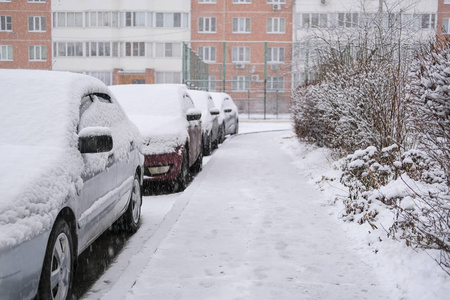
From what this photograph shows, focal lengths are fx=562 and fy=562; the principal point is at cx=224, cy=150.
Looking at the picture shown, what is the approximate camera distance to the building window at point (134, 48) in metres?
54.4

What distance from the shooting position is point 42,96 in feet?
15.6

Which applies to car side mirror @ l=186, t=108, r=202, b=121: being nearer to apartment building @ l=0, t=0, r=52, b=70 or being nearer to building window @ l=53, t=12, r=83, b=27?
building window @ l=53, t=12, r=83, b=27

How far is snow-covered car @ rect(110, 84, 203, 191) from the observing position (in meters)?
8.98

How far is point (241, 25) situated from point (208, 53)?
4.36 metres

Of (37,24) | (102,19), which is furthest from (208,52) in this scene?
(37,24)

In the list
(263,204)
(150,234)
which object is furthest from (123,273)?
(263,204)

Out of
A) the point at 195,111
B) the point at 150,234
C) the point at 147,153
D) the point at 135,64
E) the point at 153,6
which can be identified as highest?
the point at 153,6

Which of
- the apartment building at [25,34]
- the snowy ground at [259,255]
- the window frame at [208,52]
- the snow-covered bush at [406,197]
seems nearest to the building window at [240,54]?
the window frame at [208,52]

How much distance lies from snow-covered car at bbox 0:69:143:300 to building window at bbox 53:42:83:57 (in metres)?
51.4

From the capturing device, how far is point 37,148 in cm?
410

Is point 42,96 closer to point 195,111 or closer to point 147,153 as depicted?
point 147,153

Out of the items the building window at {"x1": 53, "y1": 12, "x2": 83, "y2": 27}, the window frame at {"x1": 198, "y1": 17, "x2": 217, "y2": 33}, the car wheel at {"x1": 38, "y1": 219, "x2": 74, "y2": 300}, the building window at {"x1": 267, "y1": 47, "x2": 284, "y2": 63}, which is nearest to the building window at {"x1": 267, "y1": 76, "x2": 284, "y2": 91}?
the building window at {"x1": 267, "y1": 47, "x2": 284, "y2": 63}

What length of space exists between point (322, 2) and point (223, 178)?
1821 inches

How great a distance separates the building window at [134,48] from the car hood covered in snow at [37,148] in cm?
5003
